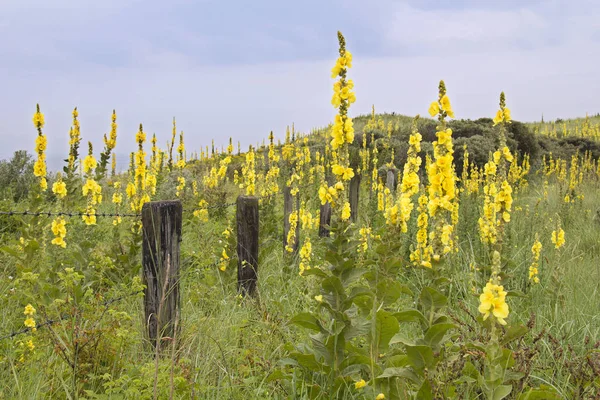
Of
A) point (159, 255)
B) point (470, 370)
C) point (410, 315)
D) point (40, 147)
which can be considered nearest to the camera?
point (410, 315)

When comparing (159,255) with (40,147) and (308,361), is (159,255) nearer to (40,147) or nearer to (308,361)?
(308,361)

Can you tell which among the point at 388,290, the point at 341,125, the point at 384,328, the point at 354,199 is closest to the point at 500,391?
the point at 384,328

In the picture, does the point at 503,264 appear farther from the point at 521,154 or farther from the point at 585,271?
the point at 521,154

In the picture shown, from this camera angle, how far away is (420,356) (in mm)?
2342

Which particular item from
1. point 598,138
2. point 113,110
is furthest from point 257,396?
point 598,138

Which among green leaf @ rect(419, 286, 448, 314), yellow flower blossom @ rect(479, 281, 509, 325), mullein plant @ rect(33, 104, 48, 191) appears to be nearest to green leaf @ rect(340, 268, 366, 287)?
green leaf @ rect(419, 286, 448, 314)

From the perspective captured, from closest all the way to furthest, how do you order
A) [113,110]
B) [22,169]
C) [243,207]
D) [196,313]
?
[196,313], [243,207], [113,110], [22,169]

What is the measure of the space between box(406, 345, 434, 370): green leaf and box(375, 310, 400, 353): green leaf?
0.65 ft

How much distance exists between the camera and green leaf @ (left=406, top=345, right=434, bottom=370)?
90.6 inches

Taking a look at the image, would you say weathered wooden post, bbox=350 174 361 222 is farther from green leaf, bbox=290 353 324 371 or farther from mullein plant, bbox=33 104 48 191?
green leaf, bbox=290 353 324 371

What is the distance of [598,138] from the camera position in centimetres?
2453

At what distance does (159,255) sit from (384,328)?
6.80ft

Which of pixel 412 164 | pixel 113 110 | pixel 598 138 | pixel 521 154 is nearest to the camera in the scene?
pixel 412 164

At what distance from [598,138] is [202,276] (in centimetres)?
2495
